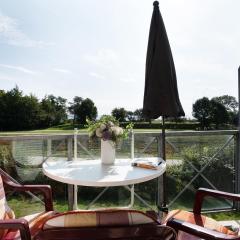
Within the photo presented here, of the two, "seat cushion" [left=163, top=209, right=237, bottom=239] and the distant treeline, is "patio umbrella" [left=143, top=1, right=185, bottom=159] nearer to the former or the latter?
"seat cushion" [left=163, top=209, right=237, bottom=239]

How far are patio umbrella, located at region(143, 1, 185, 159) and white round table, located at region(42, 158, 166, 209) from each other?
1.62 ft

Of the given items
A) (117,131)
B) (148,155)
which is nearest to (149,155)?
(148,155)

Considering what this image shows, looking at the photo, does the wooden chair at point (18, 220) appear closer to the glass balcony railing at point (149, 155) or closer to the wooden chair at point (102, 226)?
the wooden chair at point (102, 226)

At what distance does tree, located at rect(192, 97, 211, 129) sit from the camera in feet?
22.0

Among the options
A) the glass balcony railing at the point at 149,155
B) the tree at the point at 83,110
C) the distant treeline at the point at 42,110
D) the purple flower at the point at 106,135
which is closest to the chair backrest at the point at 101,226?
the purple flower at the point at 106,135

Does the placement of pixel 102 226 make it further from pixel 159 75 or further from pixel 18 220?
pixel 159 75

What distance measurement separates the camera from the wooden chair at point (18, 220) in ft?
4.29

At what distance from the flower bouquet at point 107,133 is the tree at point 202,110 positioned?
14.0ft

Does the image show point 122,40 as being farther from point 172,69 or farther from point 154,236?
point 154,236

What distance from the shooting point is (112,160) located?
2590 millimetres

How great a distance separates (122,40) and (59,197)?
11.4ft

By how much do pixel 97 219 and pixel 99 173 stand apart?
1245 mm

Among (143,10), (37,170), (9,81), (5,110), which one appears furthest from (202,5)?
(9,81)

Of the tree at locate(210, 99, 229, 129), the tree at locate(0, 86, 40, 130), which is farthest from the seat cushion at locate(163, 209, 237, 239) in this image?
the tree at locate(0, 86, 40, 130)
